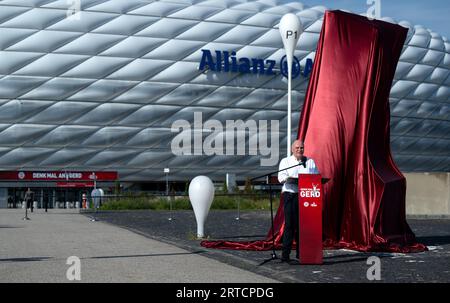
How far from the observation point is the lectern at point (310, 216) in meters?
8.52

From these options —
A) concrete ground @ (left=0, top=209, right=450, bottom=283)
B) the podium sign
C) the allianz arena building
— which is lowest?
Answer: concrete ground @ (left=0, top=209, right=450, bottom=283)

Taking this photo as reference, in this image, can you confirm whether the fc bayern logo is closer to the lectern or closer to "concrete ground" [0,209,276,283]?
"concrete ground" [0,209,276,283]

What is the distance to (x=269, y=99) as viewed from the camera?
49.1 m

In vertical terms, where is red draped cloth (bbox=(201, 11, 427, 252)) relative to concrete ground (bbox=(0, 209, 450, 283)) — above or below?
above

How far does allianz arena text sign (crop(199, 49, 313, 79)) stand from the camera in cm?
4688

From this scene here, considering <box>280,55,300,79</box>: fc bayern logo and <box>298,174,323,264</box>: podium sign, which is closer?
<box>298,174,323,264</box>: podium sign

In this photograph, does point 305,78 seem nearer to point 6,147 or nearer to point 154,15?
point 154,15

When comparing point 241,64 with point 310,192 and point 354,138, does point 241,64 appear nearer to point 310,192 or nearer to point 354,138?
point 354,138

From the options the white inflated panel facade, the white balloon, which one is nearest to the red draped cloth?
the white balloon

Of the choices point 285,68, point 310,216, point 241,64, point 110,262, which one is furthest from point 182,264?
point 285,68

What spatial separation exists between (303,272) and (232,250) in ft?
9.03

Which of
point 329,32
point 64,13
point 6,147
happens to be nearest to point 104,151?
point 6,147

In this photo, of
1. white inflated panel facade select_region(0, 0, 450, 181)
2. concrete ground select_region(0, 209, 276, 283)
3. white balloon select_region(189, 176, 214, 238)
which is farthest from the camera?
white inflated panel facade select_region(0, 0, 450, 181)
